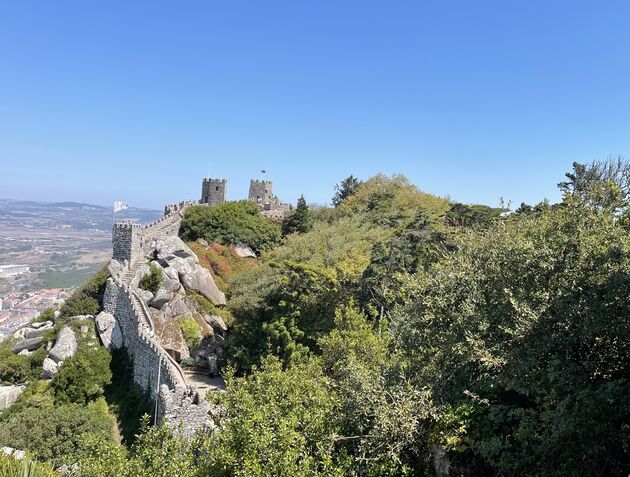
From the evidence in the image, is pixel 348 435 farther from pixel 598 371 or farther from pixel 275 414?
pixel 598 371

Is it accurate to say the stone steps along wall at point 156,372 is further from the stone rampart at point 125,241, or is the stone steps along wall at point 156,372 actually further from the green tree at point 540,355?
the green tree at point 540,355

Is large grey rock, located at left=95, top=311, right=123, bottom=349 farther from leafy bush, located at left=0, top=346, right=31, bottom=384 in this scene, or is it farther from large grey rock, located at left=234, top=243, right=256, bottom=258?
large grey rock, located at left=234, top=243, right=256, bottom=258

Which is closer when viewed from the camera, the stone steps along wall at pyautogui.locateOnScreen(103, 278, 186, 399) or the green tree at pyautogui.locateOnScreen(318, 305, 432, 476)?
the green tree at pyautogui.locateOnScreen(318, 305, 432, 476)

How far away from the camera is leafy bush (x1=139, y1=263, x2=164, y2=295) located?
26031 millimetres

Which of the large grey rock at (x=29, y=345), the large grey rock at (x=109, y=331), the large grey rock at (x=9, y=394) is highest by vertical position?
the large grey rock at (x=109, y=331)

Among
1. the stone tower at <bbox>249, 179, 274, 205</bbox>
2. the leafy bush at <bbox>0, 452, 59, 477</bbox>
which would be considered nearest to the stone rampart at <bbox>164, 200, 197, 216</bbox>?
the stone tower at <bbox>249, 179, 274, 205</bbox>

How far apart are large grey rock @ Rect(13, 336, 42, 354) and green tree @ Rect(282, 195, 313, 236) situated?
21.7 metres

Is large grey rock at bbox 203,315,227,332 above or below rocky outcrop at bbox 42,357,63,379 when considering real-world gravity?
above

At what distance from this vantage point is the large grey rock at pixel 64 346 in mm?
21477

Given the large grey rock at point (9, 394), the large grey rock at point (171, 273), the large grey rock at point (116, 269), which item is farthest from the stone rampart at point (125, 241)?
the large grey rock at point (9, 394)

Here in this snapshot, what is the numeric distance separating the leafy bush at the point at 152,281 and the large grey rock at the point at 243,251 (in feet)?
35.3

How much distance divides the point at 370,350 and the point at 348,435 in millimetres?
5442

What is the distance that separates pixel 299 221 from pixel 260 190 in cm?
2102

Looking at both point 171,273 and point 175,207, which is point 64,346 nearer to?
point 171,273
